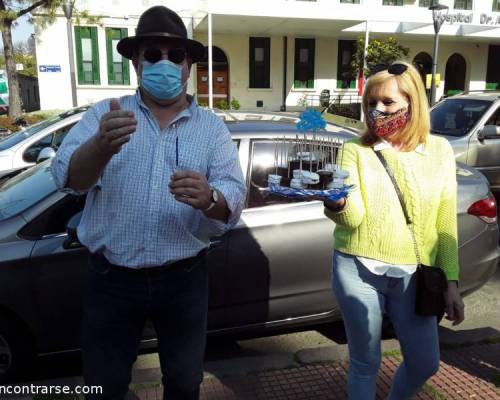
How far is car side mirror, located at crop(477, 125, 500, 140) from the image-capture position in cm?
723

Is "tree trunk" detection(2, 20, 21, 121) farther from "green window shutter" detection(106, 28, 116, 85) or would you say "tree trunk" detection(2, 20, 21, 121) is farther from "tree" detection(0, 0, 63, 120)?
"green window shutter" detection(106, 28, 116, 85)

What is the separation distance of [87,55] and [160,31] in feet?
70.1

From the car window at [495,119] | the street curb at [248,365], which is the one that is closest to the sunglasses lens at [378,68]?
the street curb at [248,365]

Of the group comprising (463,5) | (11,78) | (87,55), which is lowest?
(11,78)

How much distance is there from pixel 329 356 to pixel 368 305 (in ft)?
4.27

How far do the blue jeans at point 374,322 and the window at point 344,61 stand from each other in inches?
941

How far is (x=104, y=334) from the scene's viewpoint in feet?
6.66

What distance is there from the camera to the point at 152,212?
193cm

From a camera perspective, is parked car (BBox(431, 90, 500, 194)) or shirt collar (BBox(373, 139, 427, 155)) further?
parked car (BBox(431, 90, 500, 194))

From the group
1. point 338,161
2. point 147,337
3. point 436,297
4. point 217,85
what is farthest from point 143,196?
point 217,85

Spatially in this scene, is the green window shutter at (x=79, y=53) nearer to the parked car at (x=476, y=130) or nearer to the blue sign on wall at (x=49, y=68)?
the blue sign on wall at (x=49, y=68)

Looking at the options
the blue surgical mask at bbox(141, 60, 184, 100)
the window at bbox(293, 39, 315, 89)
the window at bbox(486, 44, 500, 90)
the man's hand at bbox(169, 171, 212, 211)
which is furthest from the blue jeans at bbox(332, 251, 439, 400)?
the window at bbox(486, 44, 500, 90)

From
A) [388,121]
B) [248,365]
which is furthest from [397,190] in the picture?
[248,365]

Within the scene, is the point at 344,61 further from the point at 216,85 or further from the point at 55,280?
the point at 55,280
